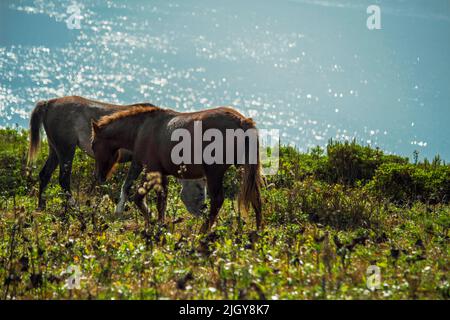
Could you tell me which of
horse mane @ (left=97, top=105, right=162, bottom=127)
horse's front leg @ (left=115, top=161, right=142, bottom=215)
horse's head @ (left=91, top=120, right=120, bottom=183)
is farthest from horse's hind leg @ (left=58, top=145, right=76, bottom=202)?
horse's front leg @ (left=115, top=161, right=142, bottom=215)

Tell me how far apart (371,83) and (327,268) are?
3365 inches

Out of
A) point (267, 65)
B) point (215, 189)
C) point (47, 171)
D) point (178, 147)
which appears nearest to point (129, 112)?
point (178, 147)

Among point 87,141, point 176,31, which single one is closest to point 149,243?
point 87,141

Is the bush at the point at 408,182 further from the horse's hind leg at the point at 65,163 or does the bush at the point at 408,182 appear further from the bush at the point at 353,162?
the horse's hind leg at the point at 65,163

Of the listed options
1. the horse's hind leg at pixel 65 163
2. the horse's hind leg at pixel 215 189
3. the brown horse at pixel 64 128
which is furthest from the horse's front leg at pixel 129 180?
the horse's hind leg at pixel 65 163

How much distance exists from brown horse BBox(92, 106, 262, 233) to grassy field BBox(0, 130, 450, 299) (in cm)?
47

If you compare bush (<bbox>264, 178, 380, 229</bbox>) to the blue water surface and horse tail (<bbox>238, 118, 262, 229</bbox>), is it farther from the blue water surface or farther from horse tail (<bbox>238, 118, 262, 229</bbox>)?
the blue water surface

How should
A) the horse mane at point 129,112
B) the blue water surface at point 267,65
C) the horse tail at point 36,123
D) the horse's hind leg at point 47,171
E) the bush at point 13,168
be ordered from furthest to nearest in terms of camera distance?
the blue water surface at point 267,65, the bush at point 13,168, the horse tail at point 36,123, the horse's hind leg at point 47,171, the horse mane at point 129,112

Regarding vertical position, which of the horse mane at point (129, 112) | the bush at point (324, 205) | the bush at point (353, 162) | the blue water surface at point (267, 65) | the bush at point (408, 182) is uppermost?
the blue water surface at point (267, 65)

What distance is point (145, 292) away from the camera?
589 cm

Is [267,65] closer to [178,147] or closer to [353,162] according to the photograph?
[353,162]

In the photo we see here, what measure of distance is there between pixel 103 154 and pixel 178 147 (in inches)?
80.8

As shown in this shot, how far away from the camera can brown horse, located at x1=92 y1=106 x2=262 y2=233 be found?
8797 mm

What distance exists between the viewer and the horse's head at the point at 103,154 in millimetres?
10867
